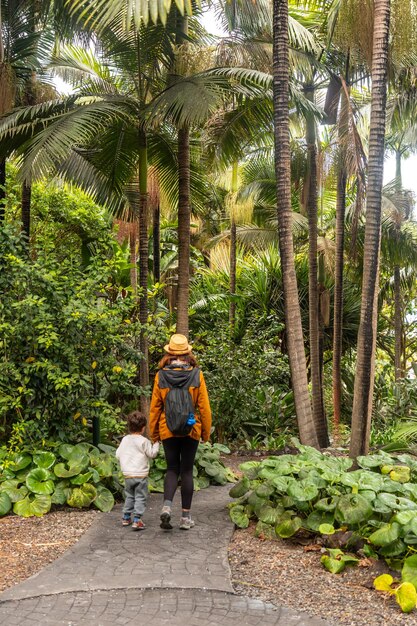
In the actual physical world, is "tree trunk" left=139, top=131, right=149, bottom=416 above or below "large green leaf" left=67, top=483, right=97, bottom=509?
above

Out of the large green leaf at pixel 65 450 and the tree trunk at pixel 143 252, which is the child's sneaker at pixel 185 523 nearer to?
the large green leaf at pixel 65 450

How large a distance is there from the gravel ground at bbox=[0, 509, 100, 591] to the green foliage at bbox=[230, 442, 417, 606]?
4.92 ft

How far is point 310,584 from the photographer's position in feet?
16.9

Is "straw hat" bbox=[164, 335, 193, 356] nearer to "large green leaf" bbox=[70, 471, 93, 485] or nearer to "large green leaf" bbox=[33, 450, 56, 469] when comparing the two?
"large green leaf" bbox=[70, 471, 93, 485]

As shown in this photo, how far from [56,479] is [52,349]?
55.1 inches

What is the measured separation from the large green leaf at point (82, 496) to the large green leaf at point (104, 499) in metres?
0.06

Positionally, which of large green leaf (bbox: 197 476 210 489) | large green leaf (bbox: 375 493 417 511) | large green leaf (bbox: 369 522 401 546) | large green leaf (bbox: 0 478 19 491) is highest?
large green leaf (bbox: 375 493 417 511)

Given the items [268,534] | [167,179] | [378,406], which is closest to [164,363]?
[268,534]

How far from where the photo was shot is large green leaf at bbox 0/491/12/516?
22.9 ft

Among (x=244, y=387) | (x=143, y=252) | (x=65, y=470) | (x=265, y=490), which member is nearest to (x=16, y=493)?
(x=65, y=470)

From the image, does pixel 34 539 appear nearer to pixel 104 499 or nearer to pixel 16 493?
pixel 16 493

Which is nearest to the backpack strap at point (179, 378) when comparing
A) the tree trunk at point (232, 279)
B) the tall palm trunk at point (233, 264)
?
the tall palm trunk at point (233, 264)

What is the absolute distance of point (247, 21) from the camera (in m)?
11.3

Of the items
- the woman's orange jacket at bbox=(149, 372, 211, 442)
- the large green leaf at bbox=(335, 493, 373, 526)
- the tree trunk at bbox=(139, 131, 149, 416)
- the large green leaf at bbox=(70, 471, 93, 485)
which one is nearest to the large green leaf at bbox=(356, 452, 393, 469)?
the large green leaf at bbox=(335, 493, 373, 526)
